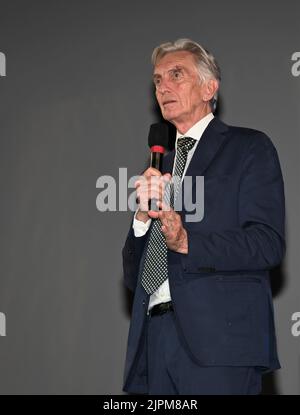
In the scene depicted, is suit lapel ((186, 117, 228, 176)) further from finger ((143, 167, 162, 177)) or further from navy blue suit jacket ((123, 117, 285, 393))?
finger ((143, 167, 162, 177))

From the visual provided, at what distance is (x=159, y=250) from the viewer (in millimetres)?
2371

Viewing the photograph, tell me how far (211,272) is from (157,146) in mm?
411

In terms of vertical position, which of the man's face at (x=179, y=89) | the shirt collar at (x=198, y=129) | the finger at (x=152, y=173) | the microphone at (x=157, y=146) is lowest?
the finger at (x=152, y=173)

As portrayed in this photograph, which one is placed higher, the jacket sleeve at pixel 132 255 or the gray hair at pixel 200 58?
the gray hair at pixel 200 58

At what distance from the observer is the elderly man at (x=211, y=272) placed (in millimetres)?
2148

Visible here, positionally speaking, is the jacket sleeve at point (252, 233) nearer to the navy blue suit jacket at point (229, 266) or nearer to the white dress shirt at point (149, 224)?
the navy blue suit jacket at point (229, 266)

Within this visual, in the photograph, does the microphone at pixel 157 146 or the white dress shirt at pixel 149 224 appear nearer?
the microphone at pixel 157 146

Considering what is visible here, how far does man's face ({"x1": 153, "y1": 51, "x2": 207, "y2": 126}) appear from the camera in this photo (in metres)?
2.57

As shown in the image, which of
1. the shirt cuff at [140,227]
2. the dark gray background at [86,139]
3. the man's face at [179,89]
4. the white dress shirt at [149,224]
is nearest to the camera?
the white dress shirt at [149,224]

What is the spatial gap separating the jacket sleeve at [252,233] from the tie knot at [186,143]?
23cm

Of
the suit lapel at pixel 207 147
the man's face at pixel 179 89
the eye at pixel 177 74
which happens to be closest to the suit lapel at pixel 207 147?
the suit lapel at pixel 207 147

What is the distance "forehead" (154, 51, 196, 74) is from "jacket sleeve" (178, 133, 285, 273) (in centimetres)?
44

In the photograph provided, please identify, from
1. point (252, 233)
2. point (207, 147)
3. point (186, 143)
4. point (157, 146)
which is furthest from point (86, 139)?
point (252, 233)
